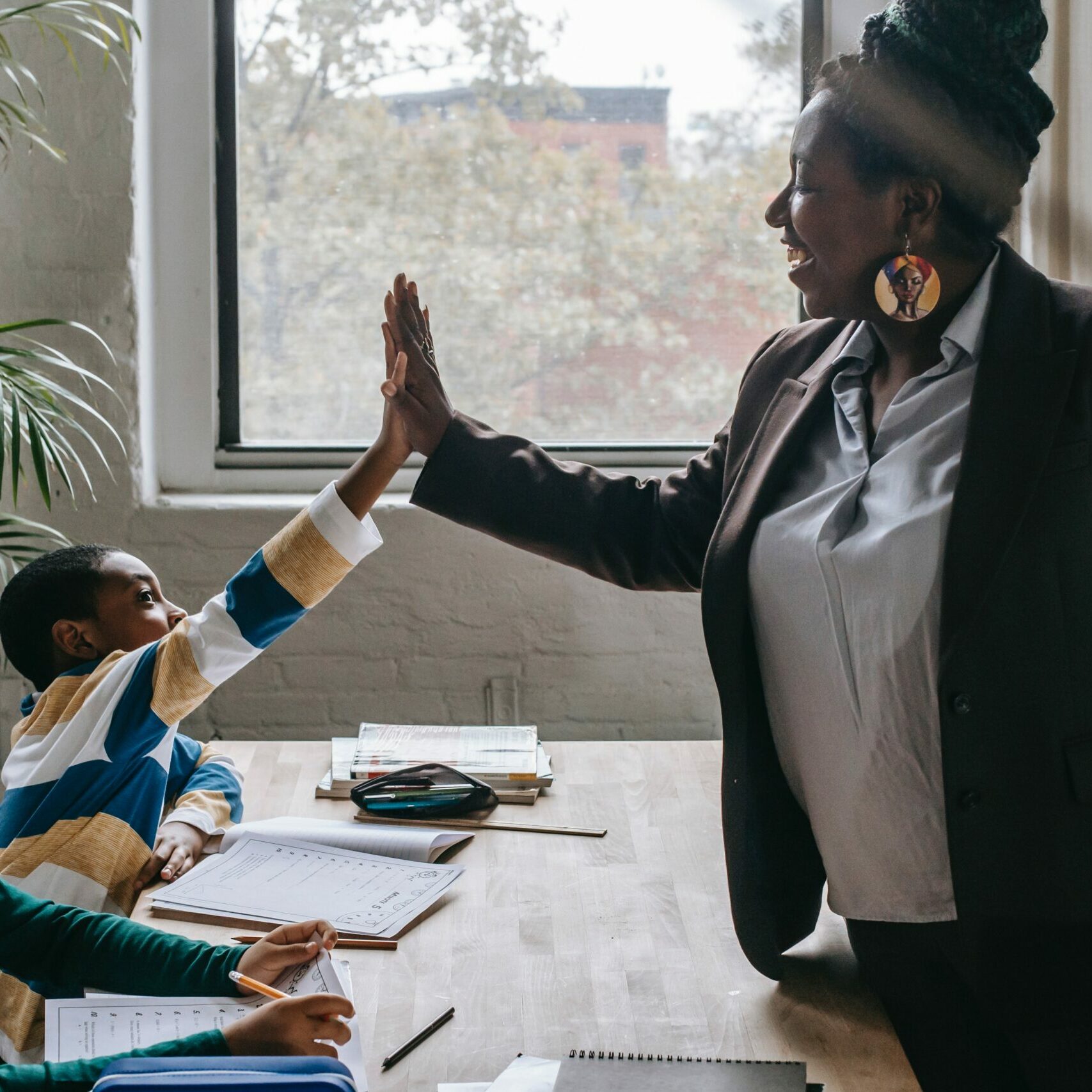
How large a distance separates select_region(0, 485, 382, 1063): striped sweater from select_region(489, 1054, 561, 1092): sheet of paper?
0.64m

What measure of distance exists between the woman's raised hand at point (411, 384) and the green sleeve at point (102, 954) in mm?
654

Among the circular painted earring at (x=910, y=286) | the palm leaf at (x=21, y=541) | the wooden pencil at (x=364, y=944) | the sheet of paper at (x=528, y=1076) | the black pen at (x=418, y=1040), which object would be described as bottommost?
the wooden pencil at (x=364, y=944)

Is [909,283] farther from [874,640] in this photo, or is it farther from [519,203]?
[519,203]

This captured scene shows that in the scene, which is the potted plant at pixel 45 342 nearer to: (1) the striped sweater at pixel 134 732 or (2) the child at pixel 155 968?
(1) the striped sweater at pixel 134 732

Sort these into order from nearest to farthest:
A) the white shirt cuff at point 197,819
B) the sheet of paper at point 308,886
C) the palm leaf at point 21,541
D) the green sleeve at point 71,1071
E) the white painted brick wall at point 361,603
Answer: the green sleeve at point 71,1071 → the sheet of paper at point 308,886 → the white shirt cuff at point 197,819 → the palm leaf at point 21,541 → the white painted brick wall at point 361,603

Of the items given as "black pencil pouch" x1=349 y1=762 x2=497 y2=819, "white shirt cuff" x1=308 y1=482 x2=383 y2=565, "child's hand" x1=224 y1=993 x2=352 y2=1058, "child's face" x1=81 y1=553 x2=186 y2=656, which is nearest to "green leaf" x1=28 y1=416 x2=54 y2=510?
"child's face" x1=81 y1=553 x2=186 y2=656

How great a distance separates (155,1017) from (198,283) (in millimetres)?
1735

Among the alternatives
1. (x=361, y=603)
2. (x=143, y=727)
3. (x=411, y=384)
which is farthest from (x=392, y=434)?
(x=361, y=603)

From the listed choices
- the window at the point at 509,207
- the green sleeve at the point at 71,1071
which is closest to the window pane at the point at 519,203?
the window at the point at 509,207

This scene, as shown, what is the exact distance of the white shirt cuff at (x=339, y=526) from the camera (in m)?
1.51

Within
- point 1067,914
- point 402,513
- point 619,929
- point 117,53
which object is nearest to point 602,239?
point 402,513

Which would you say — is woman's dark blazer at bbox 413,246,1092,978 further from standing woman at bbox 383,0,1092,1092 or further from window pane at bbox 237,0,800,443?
window pane at bbox 237,0,800,443

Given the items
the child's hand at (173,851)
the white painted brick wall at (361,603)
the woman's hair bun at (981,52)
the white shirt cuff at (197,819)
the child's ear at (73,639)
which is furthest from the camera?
the white painted brick wall at (361,603)

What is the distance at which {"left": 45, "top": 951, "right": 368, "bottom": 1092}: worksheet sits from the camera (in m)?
1.03
